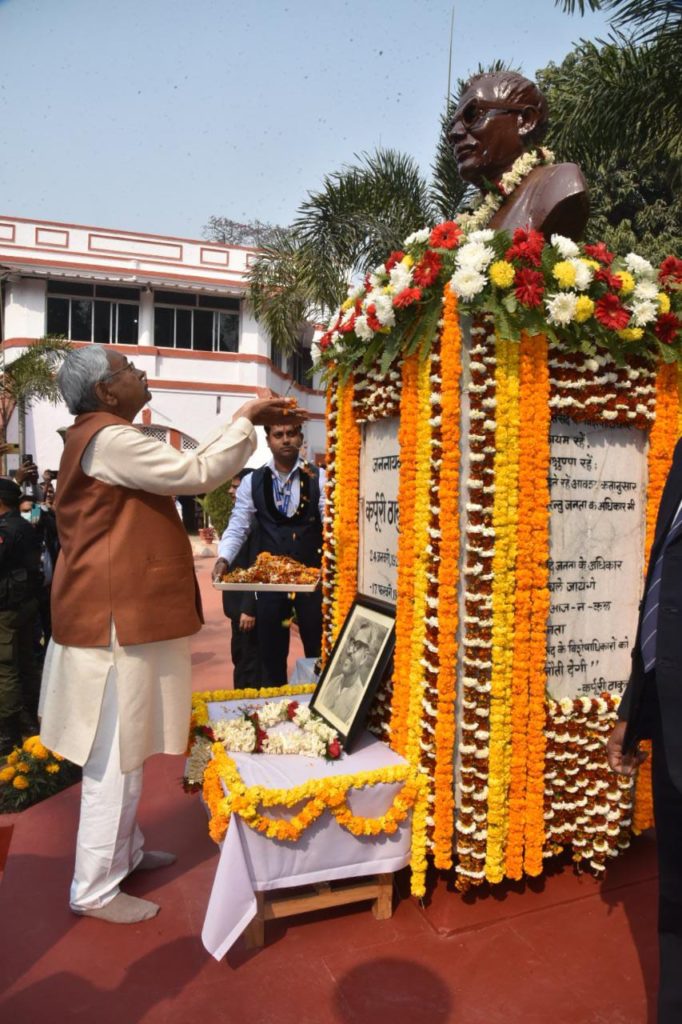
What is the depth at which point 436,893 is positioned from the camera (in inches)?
118

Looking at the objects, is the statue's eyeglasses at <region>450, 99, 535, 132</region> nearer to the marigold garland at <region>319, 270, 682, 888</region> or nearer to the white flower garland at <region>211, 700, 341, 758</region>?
the marigold garland at <region>319, 270, 682, 888</region>

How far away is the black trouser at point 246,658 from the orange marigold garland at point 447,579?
249 centimetres

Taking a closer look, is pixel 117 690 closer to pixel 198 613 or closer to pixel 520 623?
pixel 198 613

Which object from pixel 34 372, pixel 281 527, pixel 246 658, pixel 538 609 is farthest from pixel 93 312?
pixel 538 609

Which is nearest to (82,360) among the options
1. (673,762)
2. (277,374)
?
(673,762)

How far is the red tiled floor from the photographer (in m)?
2.37

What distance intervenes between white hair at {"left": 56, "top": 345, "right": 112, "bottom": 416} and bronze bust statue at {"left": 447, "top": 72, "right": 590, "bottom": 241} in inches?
67.4

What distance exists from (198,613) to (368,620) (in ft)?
2.53

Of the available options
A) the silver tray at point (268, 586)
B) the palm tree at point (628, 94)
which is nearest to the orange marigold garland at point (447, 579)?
the silver tray at point (268, 586)

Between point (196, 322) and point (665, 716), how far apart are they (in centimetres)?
2293

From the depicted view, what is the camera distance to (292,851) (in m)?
2.71

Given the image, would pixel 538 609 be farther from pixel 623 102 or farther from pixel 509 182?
pixel 623 102

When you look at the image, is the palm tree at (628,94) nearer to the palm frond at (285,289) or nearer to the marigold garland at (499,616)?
the palm frond at (285,289)

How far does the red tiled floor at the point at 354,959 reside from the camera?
2.37 m
